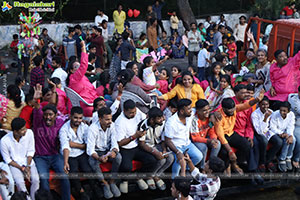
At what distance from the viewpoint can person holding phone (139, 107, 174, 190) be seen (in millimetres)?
6350

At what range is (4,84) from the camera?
12.0 meters

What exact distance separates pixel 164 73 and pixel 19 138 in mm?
3411

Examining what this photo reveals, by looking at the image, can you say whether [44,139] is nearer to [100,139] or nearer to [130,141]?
[100,139]

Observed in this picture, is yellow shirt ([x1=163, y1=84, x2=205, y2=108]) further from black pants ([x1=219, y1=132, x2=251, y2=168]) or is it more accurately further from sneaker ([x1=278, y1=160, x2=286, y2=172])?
sneaker ([x1=278, y1=160, x2=286, y2=172])

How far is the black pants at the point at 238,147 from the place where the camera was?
22.4 ft

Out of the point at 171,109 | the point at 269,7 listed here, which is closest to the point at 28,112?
the point at 171,109

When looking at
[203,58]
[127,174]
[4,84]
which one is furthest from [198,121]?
[4,84]

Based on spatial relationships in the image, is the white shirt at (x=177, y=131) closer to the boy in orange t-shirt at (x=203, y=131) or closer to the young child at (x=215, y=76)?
the boy in orange t-shirt at (x=203, y=131)

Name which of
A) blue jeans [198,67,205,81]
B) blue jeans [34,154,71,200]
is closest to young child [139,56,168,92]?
blue jeans [34,154,71,200]

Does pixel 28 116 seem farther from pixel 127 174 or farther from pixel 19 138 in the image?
pixel 127 174

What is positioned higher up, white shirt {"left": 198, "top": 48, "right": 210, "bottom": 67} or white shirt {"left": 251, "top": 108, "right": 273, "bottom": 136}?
white shirt {"left": 198, "top": 48, "right": 210, "bottom": 67}

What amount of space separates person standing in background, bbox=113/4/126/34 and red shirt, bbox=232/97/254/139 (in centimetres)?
942

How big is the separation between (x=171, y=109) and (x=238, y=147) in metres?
1.17

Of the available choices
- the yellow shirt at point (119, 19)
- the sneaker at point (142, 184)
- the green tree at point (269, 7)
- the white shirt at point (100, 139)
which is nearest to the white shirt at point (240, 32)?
the yellow shirt at point (119, 19)
